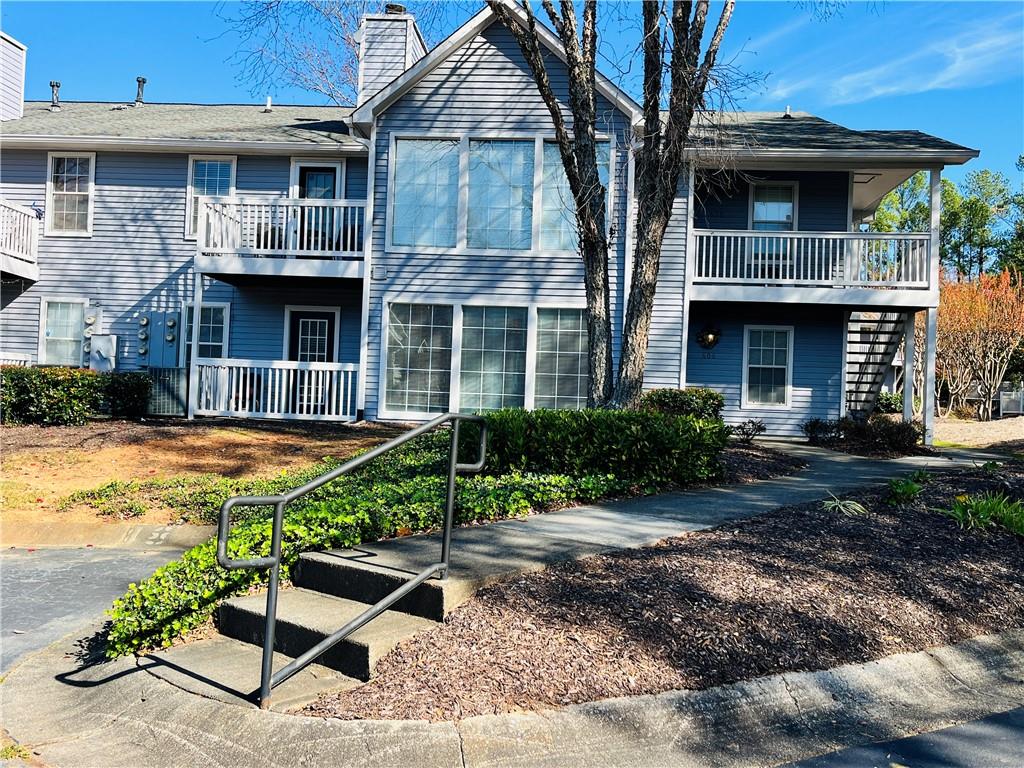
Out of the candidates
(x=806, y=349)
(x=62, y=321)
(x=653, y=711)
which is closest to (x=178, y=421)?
(x=62, y=321)

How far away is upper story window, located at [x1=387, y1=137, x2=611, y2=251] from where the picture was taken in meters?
16.1

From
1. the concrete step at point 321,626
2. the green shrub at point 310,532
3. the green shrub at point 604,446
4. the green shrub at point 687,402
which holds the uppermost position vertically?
the green shrub at point 687,402

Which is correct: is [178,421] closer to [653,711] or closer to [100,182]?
[100,182]

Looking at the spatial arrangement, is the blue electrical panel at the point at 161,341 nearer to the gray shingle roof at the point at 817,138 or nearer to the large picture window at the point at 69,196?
the large picture window at the point at 69,196

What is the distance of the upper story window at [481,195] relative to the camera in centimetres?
1606

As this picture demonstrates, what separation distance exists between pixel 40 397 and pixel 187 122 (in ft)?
27.0

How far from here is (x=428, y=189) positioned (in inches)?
642

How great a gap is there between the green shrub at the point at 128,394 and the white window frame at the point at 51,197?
14.5ft

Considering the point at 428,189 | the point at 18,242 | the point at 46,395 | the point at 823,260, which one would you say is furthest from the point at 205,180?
the point at 823,260

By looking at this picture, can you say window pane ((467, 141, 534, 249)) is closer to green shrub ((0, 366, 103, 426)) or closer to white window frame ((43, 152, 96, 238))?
green shrub ((0, 366, 103, 426))

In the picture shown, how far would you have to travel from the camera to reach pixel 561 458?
870 cm

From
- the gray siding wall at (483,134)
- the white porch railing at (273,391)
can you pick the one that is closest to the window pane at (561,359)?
the gray siding wall at (483,134)

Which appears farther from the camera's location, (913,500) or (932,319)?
(932,319)

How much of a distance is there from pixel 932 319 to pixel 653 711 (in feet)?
48.2
